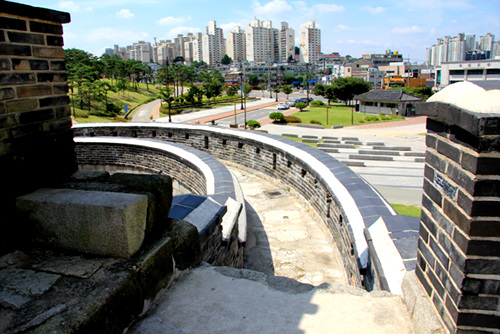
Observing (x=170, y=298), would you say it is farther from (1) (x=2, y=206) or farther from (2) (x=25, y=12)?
(2) (x=25, y=12)

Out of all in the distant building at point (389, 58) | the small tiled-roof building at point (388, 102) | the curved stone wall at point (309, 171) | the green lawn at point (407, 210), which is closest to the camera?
the curved stone wall at point (309, 171)

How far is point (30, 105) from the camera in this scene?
11.3 ft

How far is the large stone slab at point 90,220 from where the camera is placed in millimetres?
2816

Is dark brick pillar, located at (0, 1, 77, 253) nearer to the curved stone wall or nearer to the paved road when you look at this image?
the curved stone wall

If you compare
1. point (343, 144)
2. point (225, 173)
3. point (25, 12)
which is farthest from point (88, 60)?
point (25, 12)

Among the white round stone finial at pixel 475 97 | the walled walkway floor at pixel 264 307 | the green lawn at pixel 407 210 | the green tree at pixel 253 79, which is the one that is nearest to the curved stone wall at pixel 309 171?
the walled walkway floor at pixel 264 307

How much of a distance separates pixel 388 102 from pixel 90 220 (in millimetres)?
52600

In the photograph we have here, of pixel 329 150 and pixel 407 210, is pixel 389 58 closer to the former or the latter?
pixel 329 150

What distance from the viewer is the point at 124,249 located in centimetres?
288

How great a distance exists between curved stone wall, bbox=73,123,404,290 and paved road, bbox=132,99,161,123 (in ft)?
98.5

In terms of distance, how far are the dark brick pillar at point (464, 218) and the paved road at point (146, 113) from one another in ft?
146

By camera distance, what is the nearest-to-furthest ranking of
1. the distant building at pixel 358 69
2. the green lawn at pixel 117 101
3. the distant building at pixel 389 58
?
the green lawn at pixel 117 101
the distant building at pixel 358 69
the distant building at pixel 389 58

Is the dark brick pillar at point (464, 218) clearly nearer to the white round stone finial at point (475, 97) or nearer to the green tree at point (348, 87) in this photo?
the white round stone finial at point (475, 97)

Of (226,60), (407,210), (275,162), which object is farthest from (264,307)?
(226,60)
